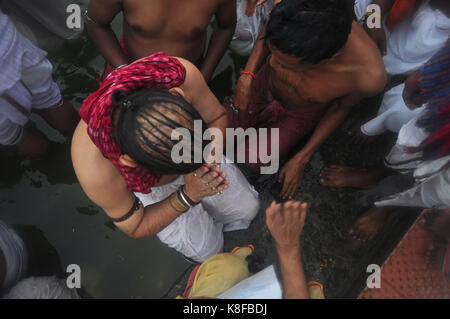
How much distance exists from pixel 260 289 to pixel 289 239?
272mm

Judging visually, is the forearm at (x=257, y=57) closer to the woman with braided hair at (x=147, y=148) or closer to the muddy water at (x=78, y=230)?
the woman with braided hair at (x=147, y=148)

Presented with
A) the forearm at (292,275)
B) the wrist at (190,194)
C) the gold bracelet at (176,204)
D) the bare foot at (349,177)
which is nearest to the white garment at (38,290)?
the gold bracelet at (176,204)

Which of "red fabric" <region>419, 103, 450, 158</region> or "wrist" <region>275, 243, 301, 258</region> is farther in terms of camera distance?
"wrist" <region>275, 243, 301, 258</region>

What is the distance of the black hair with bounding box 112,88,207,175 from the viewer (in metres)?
0.98

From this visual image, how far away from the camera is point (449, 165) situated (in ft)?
4.61

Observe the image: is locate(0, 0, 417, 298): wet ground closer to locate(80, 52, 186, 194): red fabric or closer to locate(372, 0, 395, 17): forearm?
locate(372, 0, 395, 17): forearm

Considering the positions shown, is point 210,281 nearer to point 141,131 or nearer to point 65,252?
point 141,131

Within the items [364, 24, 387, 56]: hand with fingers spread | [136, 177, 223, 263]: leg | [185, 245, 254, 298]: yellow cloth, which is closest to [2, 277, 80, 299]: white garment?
[136, 177, 223, 263]: leg

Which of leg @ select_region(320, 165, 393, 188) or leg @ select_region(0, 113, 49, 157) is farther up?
leg @ select_region(0, 113, 49, 157)

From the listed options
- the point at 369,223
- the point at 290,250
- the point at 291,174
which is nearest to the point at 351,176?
the point at 369,223

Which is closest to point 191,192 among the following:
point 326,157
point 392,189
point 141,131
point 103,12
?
point 141,131

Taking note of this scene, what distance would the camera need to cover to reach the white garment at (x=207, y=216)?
5.54 feet

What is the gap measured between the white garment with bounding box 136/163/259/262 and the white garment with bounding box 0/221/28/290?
866 mm

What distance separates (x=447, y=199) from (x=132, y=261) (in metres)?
2.02
